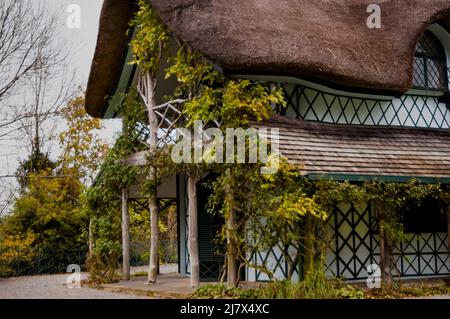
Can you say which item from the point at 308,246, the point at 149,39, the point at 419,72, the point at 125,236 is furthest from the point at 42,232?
the point at 419,72

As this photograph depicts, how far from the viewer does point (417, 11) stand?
546 inches

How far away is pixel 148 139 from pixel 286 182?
15.5ft

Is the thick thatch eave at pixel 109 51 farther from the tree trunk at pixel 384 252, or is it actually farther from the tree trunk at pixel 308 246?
the tree trunk at pixel 384 252

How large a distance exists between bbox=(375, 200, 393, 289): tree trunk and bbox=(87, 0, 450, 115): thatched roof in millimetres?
2863

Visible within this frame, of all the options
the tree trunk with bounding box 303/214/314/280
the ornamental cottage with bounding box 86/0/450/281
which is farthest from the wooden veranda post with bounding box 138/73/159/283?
the tree trunk with bounding box 303/214/314/280

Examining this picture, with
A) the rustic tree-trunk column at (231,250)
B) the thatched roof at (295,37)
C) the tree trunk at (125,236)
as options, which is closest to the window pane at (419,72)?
the thatched roof at (295,37)

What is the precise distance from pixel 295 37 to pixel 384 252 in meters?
4.49

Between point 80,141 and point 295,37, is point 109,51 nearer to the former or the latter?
point 295,37

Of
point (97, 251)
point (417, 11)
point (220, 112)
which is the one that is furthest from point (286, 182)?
point (417, 11)

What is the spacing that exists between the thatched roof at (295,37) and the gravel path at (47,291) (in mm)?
4715

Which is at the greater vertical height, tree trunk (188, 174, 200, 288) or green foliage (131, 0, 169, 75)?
green foliage (131, 0, 169, 75)

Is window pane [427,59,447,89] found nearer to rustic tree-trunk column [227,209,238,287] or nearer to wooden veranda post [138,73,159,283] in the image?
wooden veranda post [138,73,159,283]

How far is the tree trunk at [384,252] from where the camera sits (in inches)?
427

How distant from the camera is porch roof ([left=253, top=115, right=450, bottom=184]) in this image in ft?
35.6
